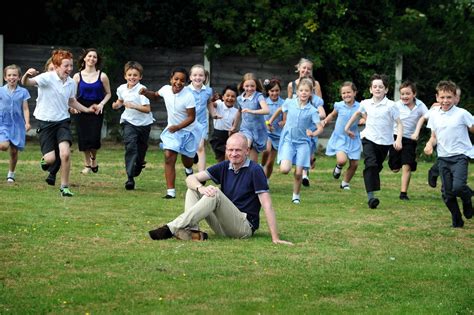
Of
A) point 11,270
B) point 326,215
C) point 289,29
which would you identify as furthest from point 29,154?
point 11,270

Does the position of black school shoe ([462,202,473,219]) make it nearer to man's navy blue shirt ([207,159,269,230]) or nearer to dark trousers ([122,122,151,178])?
man's navy blue shirt ([207,159,269,230])

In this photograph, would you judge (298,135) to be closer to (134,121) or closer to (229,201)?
(134,121)

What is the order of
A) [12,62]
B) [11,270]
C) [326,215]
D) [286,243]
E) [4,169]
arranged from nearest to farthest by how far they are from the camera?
[11,270] → [286,243] → [326,215] → [4,169] → [12,62]

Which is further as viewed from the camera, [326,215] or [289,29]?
[289,29]

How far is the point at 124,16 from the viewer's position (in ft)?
89.6

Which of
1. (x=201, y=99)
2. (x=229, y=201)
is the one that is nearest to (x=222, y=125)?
(x=201, y=99)

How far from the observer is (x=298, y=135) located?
659 inches

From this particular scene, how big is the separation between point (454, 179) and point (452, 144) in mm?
422

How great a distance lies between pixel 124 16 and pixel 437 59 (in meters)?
7.19

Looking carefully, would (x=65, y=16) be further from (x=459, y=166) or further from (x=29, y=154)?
(x=459, y=166)

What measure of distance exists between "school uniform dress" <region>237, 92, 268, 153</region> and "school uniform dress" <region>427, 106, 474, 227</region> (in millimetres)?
4716

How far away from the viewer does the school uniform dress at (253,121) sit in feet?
60.4

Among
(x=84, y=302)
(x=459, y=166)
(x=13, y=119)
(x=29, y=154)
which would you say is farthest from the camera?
(x=29, y=154)

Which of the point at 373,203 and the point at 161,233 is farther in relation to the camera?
the point at 373,203
